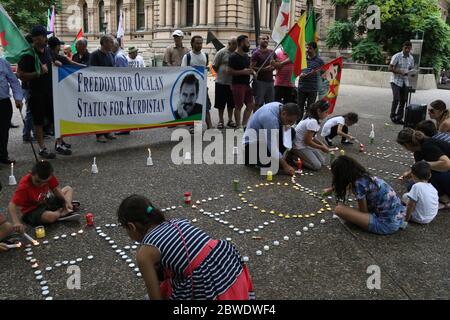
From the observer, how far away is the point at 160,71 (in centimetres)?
800

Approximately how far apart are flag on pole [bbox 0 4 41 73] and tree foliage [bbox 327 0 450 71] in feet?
76.5

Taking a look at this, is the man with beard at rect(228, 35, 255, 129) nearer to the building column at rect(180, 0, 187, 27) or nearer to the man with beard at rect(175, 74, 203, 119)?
the man with beard at rect(175, 74, 203, 119)

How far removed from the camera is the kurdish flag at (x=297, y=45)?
8.52 metres

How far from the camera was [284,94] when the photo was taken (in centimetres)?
959

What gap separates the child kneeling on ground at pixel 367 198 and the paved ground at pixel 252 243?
0.46ft

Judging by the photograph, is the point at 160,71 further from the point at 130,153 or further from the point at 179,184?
the point at 179,184

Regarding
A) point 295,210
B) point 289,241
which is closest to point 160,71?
point 295,210

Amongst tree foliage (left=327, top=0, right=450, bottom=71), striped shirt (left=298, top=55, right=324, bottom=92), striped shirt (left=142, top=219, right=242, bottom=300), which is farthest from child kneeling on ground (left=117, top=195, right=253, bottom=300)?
tree foliage (left=327, top=0, right=450, bottom=71)

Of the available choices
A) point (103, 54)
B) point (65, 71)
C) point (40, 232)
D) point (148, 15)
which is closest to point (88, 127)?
point (65, 71)

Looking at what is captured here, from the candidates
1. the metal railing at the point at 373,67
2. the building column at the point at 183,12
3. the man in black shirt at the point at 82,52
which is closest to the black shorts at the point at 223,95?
the man in black shirt at the point at 82,52

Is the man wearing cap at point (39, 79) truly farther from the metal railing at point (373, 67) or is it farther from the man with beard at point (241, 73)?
the metal railing at point (373, 67)

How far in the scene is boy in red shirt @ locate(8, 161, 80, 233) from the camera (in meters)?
4.04
